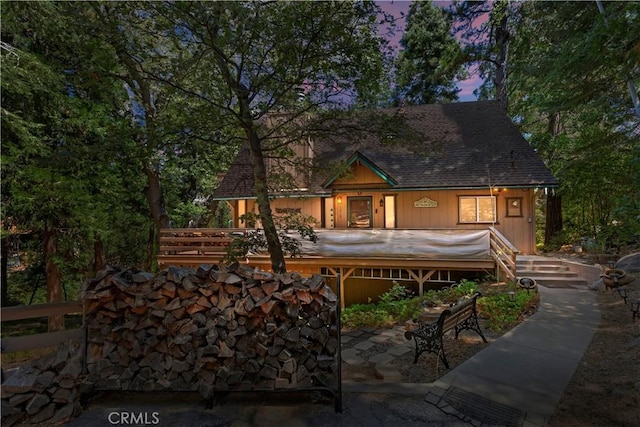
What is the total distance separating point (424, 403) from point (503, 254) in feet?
23.6

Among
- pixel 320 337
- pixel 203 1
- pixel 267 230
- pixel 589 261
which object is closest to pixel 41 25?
Result: pixel 203 1

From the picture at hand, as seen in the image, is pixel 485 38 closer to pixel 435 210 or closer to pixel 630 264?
pixel 435 210

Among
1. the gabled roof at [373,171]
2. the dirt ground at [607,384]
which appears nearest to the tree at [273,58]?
the dirt ground at [607,384]

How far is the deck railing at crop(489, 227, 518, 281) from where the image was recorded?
9.22 meters

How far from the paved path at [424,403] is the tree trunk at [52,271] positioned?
22.3 feet

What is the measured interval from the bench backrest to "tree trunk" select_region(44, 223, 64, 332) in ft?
32.7

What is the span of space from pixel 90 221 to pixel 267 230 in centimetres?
518

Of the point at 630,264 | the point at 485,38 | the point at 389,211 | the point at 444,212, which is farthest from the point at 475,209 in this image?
the point at 485,38

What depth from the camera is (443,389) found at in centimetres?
411

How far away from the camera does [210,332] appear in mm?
4012

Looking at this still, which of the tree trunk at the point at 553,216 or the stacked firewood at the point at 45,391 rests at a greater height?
the tree trunk at the point at 553,216

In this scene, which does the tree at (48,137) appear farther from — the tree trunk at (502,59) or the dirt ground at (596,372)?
the tree trunk at (502,59)

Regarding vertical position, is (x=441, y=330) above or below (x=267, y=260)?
below

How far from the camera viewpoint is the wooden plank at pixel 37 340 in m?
3.79
